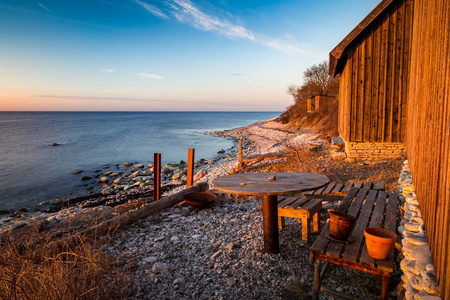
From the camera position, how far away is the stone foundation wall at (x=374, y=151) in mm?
8797

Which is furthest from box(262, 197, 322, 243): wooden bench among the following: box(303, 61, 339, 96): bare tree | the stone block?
box(303, 61, 339, 96): bare tree

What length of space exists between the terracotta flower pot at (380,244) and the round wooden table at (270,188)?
3.68ft

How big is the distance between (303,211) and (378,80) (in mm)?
6495

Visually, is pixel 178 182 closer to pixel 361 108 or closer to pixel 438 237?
pixel 361 108

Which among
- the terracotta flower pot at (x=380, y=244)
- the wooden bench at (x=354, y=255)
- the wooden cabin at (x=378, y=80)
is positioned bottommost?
the wooden bench at (x=354, y=255)

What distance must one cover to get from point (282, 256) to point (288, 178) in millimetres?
1163

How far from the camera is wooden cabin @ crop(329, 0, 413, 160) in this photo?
827 cm

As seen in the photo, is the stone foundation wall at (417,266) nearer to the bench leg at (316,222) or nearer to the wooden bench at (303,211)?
the wooden bench at (303,211)

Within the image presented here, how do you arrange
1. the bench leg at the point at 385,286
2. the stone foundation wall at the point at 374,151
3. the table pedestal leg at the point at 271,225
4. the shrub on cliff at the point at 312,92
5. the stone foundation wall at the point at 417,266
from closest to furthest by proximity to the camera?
the stone foundation wall at the point at 417,266 → the bench leg at the point at 385,286 → the table pedestal leg at the point at 271,225 → the stone foundation wall at the point at 374,151 → the shrub on cliff at the point at 312,92

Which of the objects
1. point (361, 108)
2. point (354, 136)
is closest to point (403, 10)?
point (361, 108)

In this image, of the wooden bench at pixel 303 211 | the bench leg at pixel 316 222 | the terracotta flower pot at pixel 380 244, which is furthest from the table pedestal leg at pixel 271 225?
the terracotta flower pot at pixel 380 244

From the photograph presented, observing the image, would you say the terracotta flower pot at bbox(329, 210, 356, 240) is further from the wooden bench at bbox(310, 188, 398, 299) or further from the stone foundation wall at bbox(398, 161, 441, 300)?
the stone foundation wall at bbox(398, 161, 441, 300)

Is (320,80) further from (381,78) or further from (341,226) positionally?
(341,226)

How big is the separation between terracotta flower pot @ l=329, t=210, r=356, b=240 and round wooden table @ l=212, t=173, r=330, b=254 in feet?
2.48
